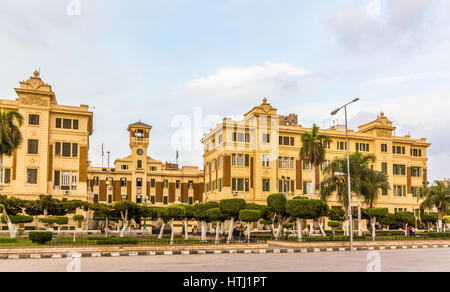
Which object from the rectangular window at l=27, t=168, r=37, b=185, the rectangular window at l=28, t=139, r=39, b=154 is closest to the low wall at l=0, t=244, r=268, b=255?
the rectangular window at l=27, t=168, r=37, b=185

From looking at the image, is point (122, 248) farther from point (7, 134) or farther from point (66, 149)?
point (66, 149)

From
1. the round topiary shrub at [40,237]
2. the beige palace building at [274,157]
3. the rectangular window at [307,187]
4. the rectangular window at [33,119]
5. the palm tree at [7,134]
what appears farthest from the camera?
the rectangular window at [307,187]

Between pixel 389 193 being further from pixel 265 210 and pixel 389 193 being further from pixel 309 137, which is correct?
pixel 265 210

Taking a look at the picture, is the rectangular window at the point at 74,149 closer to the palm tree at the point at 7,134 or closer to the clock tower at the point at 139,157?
the palm tree at the point at 7,134

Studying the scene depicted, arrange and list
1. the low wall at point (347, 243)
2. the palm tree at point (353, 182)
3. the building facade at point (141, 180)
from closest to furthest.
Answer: the low wall at point (347, 243) < the palm tree at point (353, 182) < the building facade at point (141, 180)

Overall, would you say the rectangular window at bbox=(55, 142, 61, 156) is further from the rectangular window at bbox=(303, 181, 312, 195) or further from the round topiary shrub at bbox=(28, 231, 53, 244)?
the rectangular window at bbox=(303, 181, 312, 195)

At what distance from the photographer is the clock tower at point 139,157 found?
3189 inches

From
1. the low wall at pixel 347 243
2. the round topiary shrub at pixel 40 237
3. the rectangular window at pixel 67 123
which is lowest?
the low wall at pixel 347 243

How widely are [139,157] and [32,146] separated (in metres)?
27.6

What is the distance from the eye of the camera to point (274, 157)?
65.2 meters

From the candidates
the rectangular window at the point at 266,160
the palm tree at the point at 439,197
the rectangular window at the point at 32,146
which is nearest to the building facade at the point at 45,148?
the rectangular window at the point at 32,146
